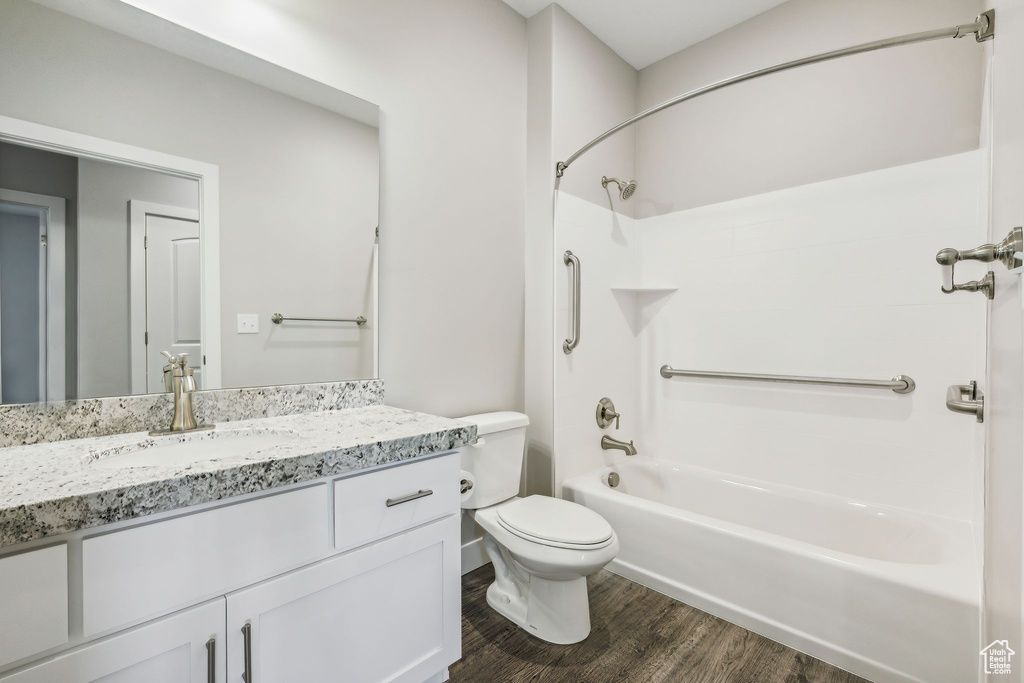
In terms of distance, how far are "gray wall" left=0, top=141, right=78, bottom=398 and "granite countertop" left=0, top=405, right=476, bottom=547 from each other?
0.22 meters

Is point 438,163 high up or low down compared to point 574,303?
up

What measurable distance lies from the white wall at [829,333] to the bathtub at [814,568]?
0.48ft

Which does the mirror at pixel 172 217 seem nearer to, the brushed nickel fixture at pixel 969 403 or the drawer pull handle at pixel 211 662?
the drawer pull handle at pixel 211 662

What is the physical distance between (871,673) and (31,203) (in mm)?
2676

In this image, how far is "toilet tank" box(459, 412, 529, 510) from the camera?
1746 mm

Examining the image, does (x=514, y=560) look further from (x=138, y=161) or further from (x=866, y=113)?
(x=866, y=113)

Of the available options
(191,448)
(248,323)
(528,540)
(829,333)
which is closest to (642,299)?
(829,333)

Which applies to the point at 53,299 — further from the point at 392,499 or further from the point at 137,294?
the point at 392,499

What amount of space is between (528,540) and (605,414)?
1004mm

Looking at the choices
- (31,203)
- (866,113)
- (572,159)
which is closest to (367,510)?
(31,203)

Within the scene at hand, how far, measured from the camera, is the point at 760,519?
209 cm

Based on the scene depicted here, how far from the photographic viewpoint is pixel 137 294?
1.23m

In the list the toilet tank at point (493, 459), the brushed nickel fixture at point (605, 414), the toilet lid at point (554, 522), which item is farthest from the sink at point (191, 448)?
the brushed nickel fixture at point (605, 414)

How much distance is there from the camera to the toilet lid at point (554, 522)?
4.99 ft
